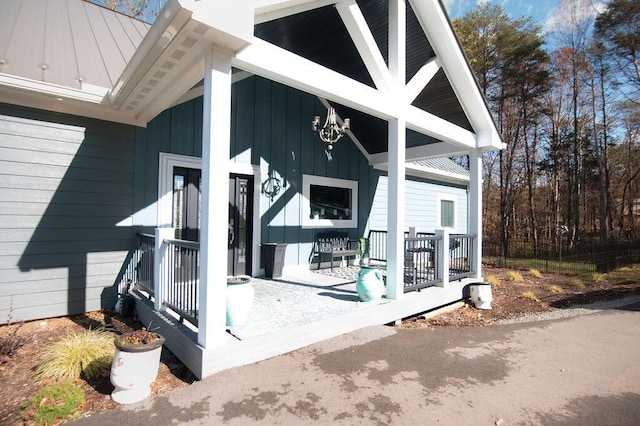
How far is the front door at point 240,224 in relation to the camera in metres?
5.99

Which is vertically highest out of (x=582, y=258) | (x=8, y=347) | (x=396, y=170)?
(x=396, y=170)

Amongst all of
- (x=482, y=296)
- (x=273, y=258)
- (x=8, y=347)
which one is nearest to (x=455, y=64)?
(x=482, y=296)

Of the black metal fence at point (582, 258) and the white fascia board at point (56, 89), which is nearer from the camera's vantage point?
the white fascia board at point (56, 89)

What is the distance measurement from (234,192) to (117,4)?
12.4 meters

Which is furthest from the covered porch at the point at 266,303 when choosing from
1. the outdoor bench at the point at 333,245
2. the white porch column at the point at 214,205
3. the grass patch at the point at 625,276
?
the grass patch at the point at 625,276

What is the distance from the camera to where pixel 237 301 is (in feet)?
10.8

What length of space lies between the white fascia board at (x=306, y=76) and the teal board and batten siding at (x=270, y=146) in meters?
2.58

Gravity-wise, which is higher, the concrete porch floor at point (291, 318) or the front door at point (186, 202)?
the front door at point (186, 202)

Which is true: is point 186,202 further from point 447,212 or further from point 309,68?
point 447,212

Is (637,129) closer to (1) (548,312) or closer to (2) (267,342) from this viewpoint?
(1) (548,312)

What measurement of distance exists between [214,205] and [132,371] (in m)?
1.44

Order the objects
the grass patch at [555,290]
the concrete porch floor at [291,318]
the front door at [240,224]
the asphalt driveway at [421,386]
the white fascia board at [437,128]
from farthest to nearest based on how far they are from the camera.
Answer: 1. the grass patch at [555,290]
2. the front door at [240,224]
3. the white fascia board at [437,128]
4. the concrete porch floor at [291,318]
5. the asphalt driveway at [421,386]

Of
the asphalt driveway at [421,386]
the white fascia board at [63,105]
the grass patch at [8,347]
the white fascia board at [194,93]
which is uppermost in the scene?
the white fascia board at [194,93]

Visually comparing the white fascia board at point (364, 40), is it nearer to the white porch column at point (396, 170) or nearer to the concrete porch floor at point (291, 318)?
the white porch column at point (396, 170)
